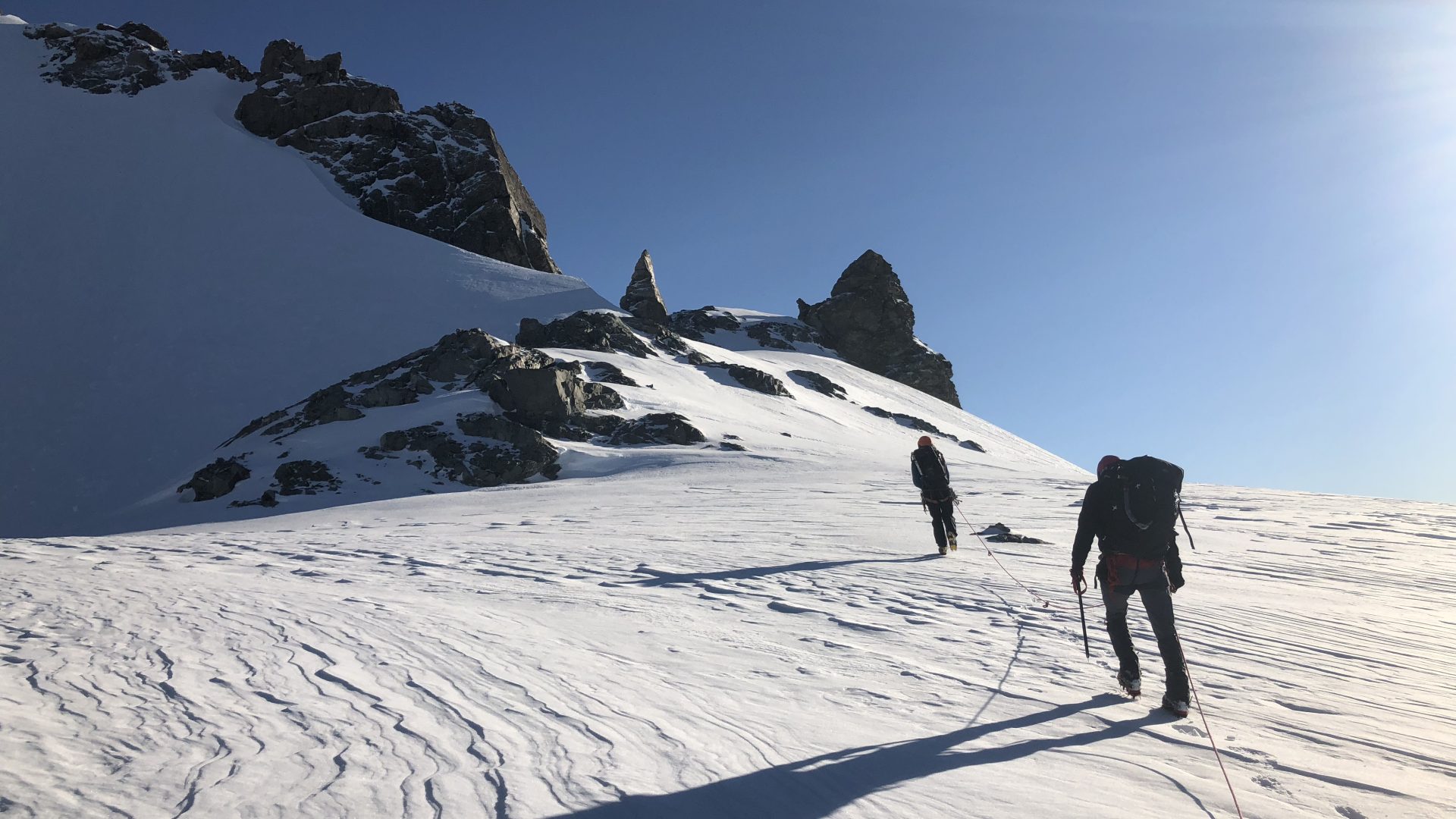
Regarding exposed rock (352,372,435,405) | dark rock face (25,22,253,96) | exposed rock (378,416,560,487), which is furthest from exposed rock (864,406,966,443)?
dark rock face (25,22,253,96)

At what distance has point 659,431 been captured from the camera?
30.0 meters

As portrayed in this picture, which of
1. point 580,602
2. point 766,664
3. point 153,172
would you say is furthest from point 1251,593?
point 153,172

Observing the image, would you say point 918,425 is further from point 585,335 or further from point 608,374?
point 608,374

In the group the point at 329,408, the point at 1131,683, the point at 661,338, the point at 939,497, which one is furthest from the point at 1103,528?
the point at 661,338

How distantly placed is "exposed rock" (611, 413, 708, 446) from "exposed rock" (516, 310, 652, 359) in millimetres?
13552

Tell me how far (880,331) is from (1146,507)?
95211mm

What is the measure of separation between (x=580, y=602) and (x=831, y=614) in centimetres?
268

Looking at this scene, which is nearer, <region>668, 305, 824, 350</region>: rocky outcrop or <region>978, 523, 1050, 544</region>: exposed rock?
<region>978, 523, 1050, 544</region>: exposed rock

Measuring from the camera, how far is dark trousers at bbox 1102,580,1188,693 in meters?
4.88

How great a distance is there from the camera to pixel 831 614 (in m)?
7.45

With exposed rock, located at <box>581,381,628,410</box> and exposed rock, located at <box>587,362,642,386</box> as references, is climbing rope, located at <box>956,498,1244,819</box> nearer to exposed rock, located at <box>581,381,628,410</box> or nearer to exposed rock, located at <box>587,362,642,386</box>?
exposed rock, located at <box>581,381,628,410</box>

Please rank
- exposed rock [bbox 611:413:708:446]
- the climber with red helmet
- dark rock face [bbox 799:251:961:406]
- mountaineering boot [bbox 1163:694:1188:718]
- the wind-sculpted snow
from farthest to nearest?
dark rock face [bbox 799:251:961:406]
exposed rock [bbox 611:413:708:446]
the climber with red helmet
mountaineering boot [bbox 1163:694:1188:718]
the wind-sculpted snow

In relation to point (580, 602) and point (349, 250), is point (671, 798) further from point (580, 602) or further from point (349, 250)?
point (349, 250)

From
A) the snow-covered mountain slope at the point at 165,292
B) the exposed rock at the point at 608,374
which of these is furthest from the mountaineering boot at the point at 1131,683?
the exposed rock at the point at 608,374
